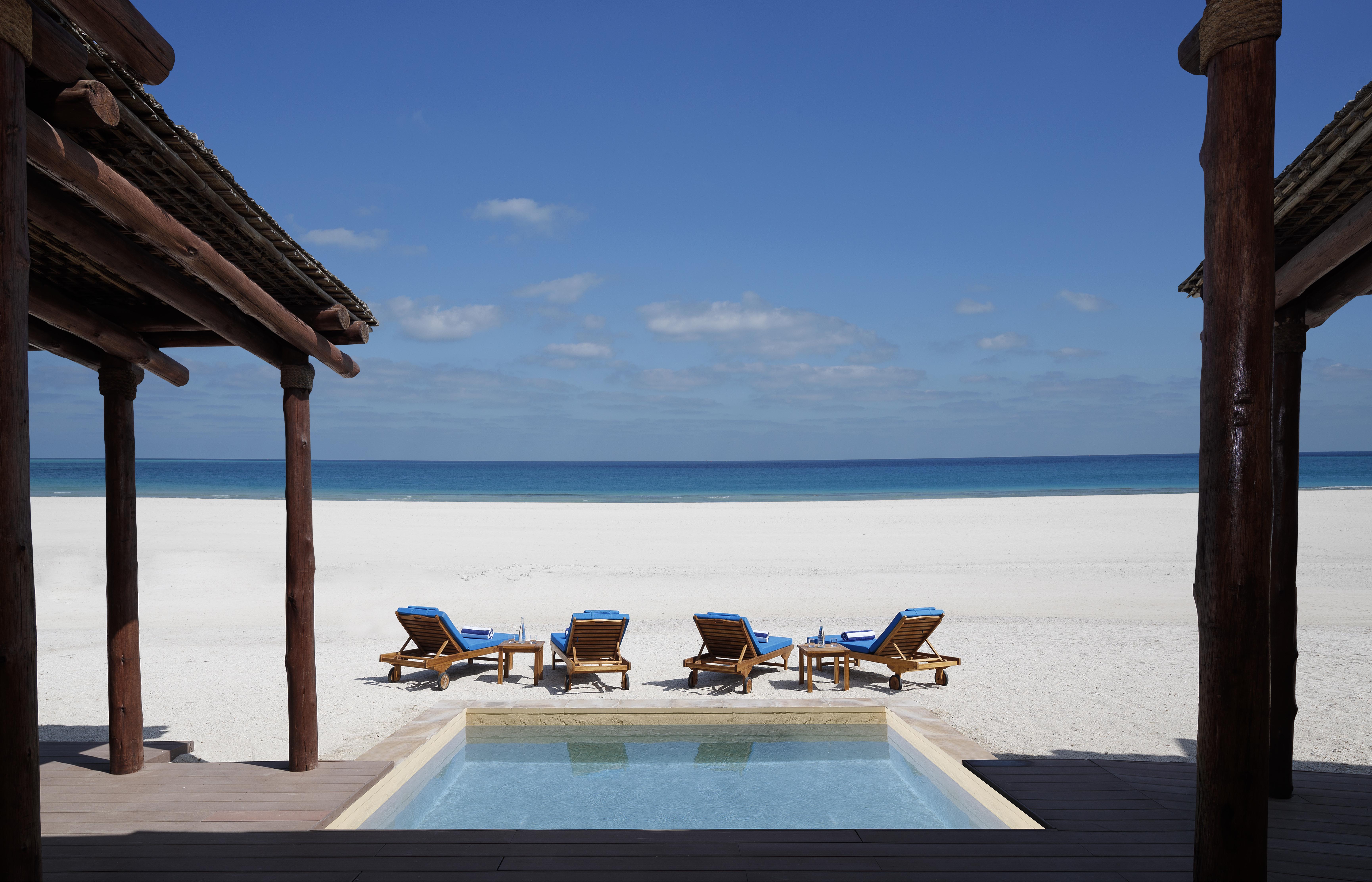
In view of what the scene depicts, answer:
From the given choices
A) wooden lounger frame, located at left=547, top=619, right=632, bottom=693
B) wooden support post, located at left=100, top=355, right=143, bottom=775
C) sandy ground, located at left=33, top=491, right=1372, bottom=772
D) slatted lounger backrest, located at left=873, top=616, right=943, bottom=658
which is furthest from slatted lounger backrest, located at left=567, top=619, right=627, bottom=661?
wooden support post, located at left=100, top=355, right=143, bottom=775

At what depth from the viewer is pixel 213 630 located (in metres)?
10.4

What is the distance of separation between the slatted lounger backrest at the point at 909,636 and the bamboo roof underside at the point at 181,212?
18.5 feet

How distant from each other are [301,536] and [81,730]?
358 cm

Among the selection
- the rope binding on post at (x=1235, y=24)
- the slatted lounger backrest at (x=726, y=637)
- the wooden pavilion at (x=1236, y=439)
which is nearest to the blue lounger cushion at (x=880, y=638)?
the slatted lounger backrest at (x=726, y=637)

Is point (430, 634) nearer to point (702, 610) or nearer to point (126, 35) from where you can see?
point (702, 610)

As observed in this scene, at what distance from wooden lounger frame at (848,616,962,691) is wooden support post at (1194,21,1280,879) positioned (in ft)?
17.6

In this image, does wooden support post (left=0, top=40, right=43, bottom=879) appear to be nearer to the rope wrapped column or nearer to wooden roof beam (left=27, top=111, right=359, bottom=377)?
wooden roof beam (left=27, top=111, right=359, bottom=377)

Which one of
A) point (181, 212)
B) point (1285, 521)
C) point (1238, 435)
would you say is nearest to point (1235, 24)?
point (1238, 435)

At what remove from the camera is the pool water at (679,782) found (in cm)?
525

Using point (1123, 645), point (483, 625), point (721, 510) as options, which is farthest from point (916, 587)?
point (721, 510)

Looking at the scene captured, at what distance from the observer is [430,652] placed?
8.38m

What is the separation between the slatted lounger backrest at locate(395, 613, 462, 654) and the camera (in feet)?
26.9

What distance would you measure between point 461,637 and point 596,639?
1.51 m

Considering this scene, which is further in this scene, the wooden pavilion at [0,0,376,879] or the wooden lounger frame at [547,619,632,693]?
the wooden lounger frame at [547,619,632,693]
